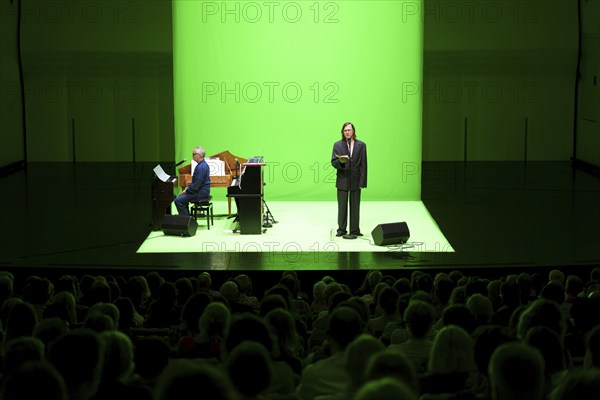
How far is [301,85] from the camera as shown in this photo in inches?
598

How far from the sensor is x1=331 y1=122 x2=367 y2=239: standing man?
1175 centimetres

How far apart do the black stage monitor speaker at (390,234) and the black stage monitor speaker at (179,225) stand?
2333 millimetres

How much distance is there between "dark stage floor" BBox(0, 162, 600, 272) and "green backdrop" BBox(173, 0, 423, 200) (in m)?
1.41

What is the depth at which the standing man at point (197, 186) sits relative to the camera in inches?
487

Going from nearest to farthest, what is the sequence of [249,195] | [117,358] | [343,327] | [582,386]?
1. [582,386]
2. [117,358]
3. [343,327]
4. [249,195]

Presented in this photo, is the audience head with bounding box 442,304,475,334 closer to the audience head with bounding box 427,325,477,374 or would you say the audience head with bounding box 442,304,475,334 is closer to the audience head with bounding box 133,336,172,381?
the audience head with bounding box 427,325,477,374

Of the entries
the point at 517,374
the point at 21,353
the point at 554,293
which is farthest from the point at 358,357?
the point at 554,293

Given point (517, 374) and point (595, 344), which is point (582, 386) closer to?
point (517, 374)

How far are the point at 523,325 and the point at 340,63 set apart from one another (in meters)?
10.3

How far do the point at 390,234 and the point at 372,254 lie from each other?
20.0 inches

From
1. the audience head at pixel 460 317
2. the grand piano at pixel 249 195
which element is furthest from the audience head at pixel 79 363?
the grand piano at pixel 249 195

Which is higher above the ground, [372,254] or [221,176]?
[221,176]

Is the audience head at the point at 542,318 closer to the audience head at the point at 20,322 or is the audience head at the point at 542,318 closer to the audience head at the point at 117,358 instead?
the audience head at the point at 117,358

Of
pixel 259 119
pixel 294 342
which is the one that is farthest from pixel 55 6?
pixel 294 342
